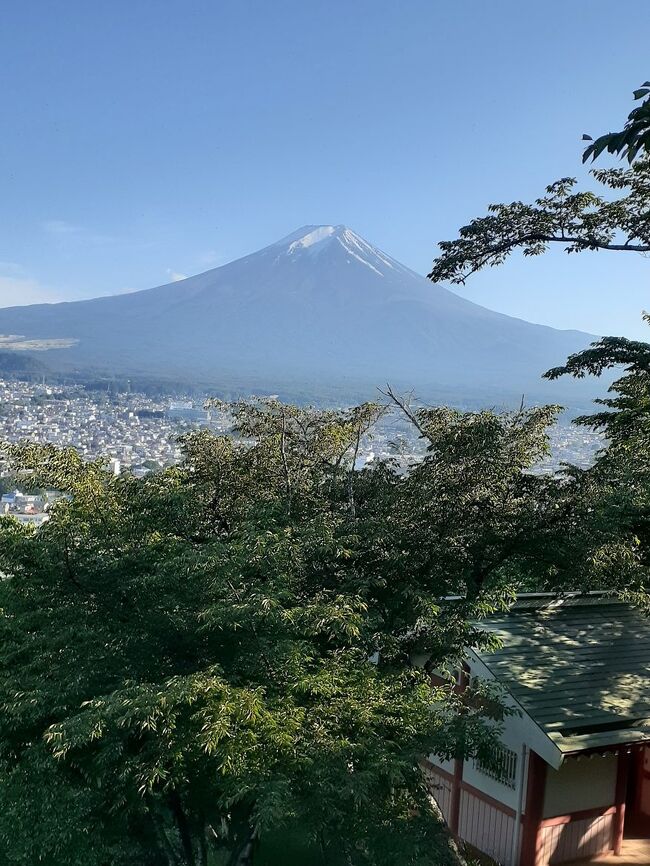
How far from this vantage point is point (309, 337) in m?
166

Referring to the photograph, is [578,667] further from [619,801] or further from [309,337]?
[309,337]

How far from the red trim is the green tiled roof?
1.39 m

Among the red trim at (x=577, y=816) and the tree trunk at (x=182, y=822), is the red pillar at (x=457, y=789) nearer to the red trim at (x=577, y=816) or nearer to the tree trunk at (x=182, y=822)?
the red trim at (x=577, y=816)

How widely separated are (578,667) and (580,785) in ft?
4.90

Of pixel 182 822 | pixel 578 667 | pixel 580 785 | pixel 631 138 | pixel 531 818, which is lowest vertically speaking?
pixel 531 818

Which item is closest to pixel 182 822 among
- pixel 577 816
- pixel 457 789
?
pixel 457 789

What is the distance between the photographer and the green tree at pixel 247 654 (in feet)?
21.0

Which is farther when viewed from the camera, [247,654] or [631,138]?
[247,654]

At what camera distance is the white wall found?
1017cm

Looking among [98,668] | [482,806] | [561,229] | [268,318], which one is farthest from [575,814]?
[268,318]

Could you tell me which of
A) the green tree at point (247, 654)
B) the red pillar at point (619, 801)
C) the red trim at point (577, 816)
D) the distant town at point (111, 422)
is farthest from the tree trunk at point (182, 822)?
the distant town at point (111, 422)

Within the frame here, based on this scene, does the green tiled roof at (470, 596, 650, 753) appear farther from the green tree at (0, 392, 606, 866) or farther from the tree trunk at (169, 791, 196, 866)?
the tree trunk at (169, 791, 196, 866)

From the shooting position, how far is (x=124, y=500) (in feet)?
33.6

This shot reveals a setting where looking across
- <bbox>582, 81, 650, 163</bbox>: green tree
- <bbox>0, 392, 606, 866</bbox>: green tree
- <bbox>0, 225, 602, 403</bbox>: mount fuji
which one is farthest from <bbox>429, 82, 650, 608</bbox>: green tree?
<bbox>0, 225, 602, 403</bbox>: mount fuji
